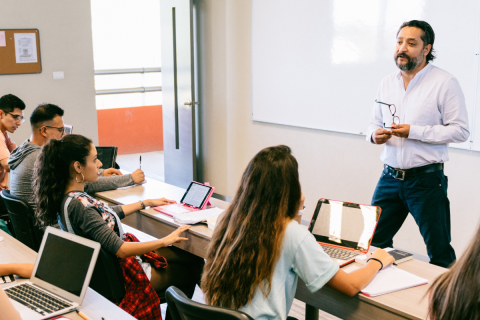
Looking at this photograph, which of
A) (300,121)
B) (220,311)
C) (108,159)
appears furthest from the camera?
(300,121)

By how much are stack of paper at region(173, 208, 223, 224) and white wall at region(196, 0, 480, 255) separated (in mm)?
1681

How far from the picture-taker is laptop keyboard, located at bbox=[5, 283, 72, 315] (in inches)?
59.5

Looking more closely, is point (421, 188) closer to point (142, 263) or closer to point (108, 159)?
point (142, 263)

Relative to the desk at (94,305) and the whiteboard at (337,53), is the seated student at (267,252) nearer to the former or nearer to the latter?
the desk at (94,305)

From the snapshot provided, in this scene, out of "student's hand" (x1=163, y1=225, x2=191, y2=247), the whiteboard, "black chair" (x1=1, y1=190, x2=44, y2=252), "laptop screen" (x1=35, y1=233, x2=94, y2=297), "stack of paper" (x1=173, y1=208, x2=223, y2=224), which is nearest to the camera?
"laptop screen" (x1=35, y1=233, x2=94, y2=297)

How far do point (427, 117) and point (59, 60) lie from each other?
156 inches

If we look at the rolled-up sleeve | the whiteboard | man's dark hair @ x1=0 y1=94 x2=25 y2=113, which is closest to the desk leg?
the rolled-up sleeve

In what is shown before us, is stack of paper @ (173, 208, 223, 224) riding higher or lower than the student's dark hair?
lower

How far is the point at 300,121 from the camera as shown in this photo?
13.7ft

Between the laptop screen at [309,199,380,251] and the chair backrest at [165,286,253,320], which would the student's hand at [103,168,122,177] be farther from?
the chair backrest at [165,286,253,320]

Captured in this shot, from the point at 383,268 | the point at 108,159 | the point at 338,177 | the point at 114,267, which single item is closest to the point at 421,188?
the point at 383,268

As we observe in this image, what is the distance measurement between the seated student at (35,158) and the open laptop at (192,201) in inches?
23.3

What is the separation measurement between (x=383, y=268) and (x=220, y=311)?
79cm

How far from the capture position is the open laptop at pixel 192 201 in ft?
8.17
